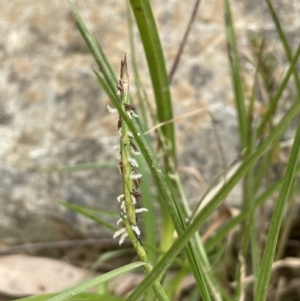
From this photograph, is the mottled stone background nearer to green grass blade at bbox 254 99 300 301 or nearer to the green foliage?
the green foliage

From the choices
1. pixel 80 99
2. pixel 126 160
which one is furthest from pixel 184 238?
pixel 80 99

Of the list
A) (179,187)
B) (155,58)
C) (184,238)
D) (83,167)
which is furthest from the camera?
(83,167)

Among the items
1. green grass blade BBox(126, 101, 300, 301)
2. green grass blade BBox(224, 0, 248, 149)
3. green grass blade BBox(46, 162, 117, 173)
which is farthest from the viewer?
green grass blade BBox(46, 162, 117, 173)

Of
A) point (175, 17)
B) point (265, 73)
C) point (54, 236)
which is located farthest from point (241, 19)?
point (54, 236)

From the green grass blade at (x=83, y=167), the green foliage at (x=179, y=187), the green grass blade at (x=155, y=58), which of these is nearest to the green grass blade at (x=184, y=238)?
the green foliage at (x=179, y=187)

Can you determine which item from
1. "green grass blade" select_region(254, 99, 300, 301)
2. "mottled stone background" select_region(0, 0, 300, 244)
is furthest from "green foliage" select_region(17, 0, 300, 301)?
"mottled stone background" select_region(0, 0, 300, 244)

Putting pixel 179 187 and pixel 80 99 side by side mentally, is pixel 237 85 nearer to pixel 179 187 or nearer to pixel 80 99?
pixel 179 187
